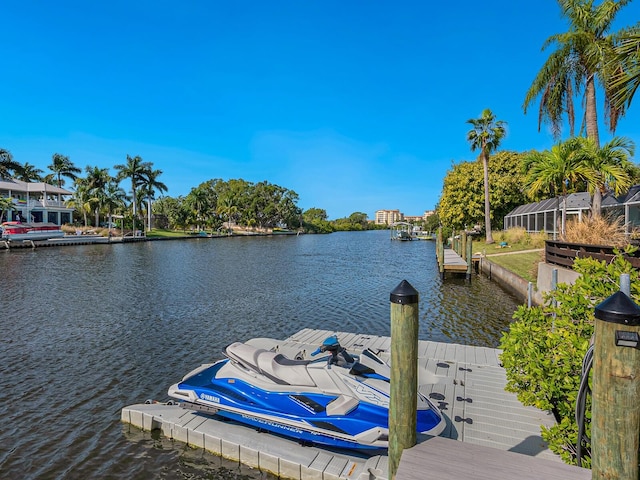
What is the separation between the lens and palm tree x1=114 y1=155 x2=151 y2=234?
221ft

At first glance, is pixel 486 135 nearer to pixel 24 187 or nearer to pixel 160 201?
pixel 24 187

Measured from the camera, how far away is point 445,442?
3295 millimetres

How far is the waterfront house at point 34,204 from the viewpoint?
53.0 m

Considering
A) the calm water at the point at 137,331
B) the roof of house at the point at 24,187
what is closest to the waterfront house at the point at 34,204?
the roof of house at the point at 24,187

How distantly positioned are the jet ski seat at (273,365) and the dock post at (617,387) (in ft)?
10.7

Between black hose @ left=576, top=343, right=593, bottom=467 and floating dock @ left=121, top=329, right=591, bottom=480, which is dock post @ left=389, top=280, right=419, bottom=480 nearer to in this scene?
floating dock @ left=121, top=329, right=591, bottom=480

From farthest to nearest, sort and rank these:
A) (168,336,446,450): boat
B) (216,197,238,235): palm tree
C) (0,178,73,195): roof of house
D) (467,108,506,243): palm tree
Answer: (216,197,238,235): palm tree
(0,178,73,195): roof of house
(467,108,506,243): palm tree
(168,336,446,450): boat

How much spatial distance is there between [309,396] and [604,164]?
1591 centimetres

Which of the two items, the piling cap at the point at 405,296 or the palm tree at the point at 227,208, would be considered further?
the palm tree at the point at 227,208

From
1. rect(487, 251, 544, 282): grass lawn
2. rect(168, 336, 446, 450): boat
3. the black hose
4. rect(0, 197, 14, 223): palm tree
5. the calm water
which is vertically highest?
rect(0, 197, 14, 223): palm tree

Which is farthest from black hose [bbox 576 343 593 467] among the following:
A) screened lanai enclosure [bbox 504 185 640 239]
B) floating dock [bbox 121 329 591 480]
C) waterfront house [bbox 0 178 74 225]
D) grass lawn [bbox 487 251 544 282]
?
waterfront house [bbox 0 178 74 225]

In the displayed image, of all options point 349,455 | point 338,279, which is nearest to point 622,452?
point 349,455

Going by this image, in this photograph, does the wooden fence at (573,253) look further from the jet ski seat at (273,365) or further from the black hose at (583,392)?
A: the jet ski seat at (273,365)

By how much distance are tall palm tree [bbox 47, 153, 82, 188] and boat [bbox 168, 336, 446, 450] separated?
261 ft
